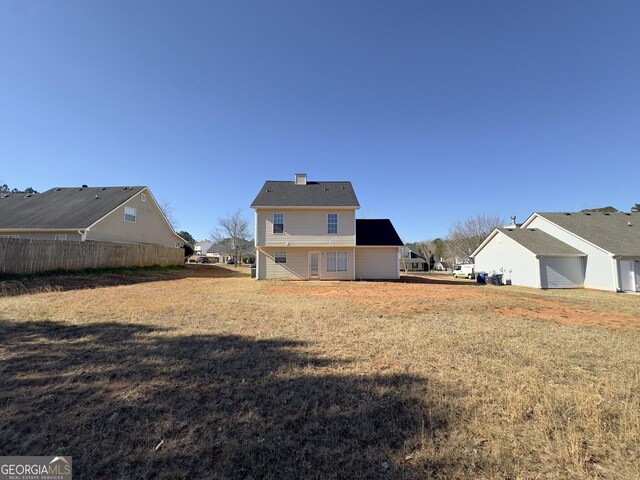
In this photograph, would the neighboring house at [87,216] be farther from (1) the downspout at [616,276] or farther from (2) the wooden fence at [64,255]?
(1) the downspout at [616,276]

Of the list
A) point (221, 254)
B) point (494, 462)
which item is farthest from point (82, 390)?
point (221, 254)

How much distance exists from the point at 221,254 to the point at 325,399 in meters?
73.1

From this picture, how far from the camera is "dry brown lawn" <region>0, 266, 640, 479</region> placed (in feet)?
8.48

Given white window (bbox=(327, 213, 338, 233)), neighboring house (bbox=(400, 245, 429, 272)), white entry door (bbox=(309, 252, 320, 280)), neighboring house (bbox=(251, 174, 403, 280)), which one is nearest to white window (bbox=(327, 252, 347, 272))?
neighboring house (bbox=(251, 174, 403, 280))

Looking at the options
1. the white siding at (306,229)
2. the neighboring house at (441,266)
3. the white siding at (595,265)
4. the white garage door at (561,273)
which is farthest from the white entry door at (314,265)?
the neighboring house at (441,266)

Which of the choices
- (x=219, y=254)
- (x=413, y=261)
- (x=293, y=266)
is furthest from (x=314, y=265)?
(x=219, y=254)

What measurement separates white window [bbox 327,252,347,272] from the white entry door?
32.2 inches

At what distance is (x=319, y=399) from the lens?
3633 millimetres

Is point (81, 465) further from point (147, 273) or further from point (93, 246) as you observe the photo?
point (147, 273)

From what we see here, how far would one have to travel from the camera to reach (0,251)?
12.6 m

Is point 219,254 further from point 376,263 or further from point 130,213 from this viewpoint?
point 376,263

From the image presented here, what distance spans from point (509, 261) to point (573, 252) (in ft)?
13.5

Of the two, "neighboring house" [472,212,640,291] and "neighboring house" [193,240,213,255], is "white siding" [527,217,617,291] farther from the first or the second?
"neighboring house" [193,240,213,255]

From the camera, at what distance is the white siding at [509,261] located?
850 inches
